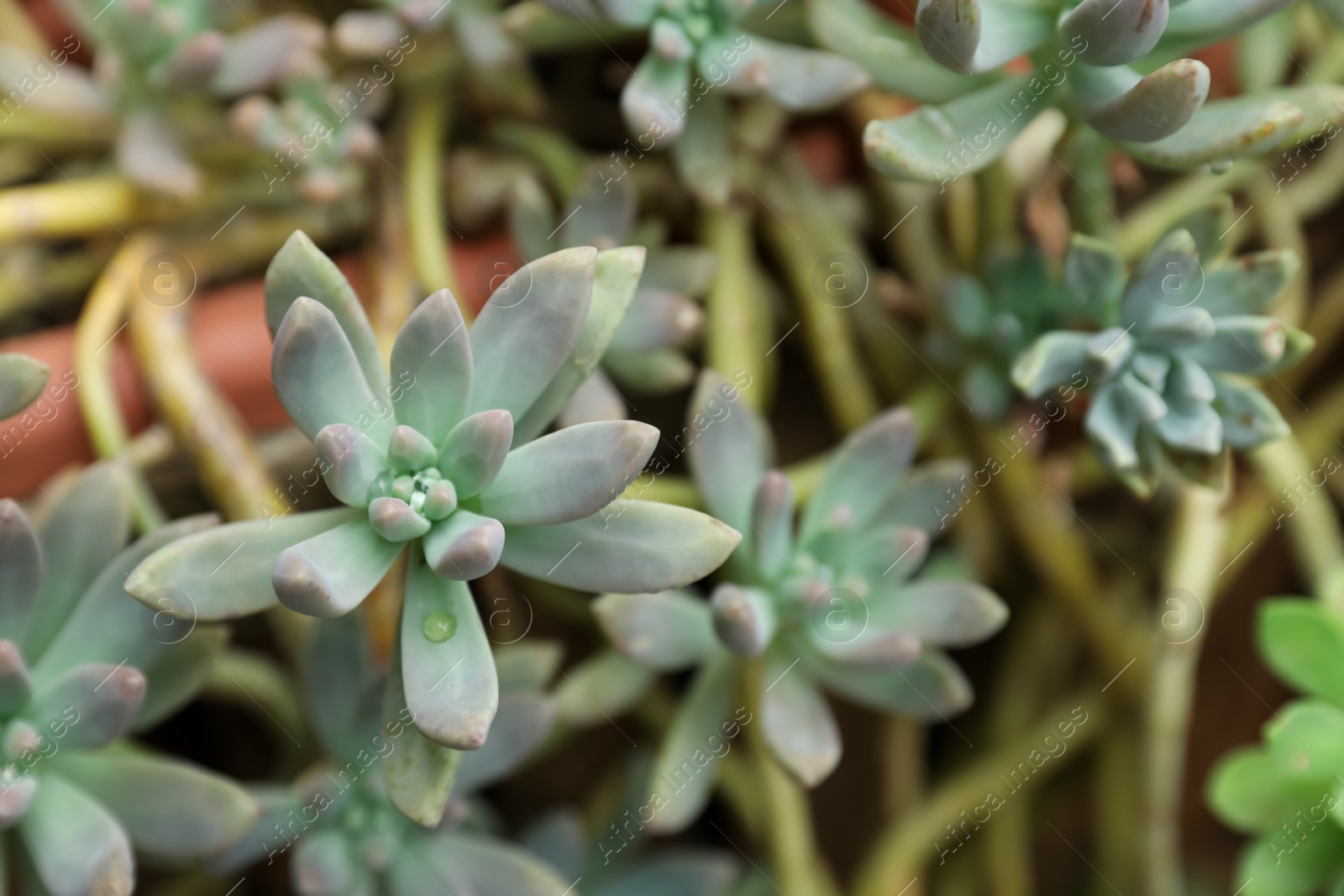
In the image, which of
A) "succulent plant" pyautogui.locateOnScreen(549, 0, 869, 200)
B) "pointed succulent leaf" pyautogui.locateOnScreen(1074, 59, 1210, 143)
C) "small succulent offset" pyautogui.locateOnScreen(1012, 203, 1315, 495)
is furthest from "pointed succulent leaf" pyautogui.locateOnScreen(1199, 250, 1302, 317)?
"succulent plant" pyautogui.locateOnScreen(549, 0, 869, 200)

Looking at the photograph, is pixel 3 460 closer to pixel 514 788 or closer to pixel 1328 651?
pixel 514 788

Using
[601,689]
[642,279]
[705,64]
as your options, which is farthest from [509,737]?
[705,64]

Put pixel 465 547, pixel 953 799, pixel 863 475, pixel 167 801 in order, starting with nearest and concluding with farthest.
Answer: pixel 465 547, pixel 167 801, pixel 863 475, pixel 953 799

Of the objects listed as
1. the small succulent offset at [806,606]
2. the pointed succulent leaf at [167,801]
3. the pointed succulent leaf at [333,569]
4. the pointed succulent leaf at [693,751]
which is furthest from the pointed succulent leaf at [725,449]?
the pointed succulent leaf at [167,801]

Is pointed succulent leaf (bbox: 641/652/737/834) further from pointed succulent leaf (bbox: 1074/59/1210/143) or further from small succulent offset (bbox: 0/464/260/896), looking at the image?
pointed succulent leaf (bbox: 1074/59/1210/143)

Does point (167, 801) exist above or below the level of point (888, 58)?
below

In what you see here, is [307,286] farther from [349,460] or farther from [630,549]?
[630,549]

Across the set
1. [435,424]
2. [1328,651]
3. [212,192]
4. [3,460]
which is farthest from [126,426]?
[1328,651]
